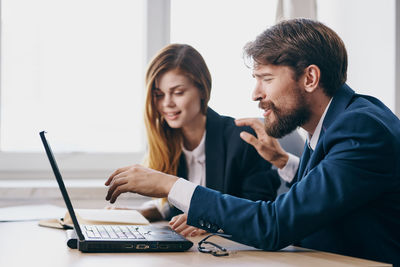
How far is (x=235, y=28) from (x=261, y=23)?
0.15 meters

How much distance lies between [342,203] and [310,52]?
0.46 meters

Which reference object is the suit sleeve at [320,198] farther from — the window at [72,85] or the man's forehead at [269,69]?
the window at [72,85]

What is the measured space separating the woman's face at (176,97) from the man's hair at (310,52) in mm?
610

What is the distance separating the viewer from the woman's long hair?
1880 millimetres

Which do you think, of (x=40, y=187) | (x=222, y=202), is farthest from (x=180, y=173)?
(x=222, y=202)

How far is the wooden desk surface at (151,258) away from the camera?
2.83ft

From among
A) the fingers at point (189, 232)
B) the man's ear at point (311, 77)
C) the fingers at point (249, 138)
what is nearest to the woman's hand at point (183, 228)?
the fingers at point (189, 232)

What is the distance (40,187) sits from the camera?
2.13 metres

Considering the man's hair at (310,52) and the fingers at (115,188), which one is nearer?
the fingers at (115,188)

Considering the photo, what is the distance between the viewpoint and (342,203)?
0.98 m

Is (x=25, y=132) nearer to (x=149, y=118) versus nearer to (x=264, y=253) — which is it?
(x=149, y=118)

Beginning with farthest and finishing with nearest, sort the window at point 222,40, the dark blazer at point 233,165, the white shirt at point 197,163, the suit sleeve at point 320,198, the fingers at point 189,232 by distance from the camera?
1. the window at point 222,40
2. the white shirt at point 197,163
3. the dark blazer at point 233,165
4. the fingers at point 189,232
5. the suit sleeve at point 320,198

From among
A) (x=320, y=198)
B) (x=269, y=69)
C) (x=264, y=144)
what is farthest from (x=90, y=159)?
(x=320, y=198)

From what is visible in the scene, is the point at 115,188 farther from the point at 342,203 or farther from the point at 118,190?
the point at 342,203
